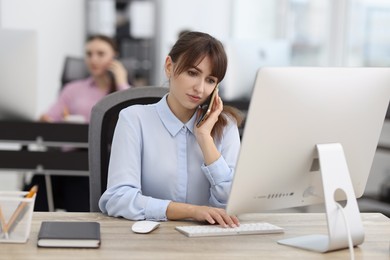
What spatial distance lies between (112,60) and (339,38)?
2.41 metres

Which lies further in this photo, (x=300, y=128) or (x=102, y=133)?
(x=102, y=133)

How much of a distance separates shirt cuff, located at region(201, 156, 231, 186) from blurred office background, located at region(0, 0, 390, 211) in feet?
5.12

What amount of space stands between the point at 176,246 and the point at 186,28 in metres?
6.03

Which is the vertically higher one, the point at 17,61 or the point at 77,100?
the point at 17,61

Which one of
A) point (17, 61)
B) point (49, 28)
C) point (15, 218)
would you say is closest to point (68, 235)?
point (15, 218)

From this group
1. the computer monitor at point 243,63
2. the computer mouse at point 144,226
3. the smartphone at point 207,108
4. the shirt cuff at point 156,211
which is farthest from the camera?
the computer monitor at point 243,63

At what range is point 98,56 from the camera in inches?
173

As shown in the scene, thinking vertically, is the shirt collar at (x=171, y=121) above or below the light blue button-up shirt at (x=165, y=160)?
above

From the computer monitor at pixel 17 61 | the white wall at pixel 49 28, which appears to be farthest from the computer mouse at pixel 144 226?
the white wall at pixel 49 28

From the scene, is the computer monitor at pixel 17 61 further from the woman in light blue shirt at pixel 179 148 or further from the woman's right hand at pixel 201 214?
the woman's right hand at pixel 201 214

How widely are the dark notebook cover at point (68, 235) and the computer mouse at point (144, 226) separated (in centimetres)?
9

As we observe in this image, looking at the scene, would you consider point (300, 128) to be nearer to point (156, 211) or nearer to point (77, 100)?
point (156, 211)

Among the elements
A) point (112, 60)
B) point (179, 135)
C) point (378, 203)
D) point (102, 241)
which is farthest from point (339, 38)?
point (102, 241)

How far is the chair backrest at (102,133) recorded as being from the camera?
2.19 meters
